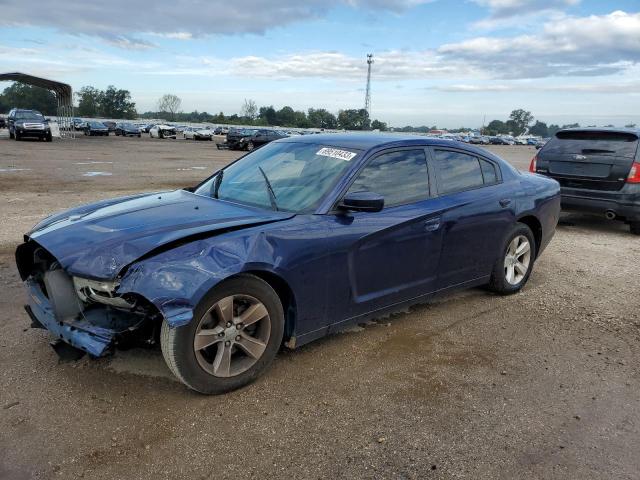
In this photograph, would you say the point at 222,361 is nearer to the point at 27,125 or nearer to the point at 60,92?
the point at 27,125

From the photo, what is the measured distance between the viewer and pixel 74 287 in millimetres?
3061

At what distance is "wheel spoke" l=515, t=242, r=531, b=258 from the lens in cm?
509

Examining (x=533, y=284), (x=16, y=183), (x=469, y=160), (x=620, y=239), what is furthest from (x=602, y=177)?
(x=16, y=183)

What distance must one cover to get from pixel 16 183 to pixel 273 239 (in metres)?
11.3

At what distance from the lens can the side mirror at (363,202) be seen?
11.1ft

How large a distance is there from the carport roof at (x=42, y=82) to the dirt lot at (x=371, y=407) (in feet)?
126

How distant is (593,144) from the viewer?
7.95 m

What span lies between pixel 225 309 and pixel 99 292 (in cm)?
73

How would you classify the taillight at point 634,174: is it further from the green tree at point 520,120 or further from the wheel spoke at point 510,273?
the green tree at point 520,120

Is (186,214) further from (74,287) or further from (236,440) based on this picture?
(236,440)

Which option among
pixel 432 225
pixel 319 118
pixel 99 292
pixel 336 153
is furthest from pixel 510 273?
pixel 319 118

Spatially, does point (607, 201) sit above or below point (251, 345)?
above

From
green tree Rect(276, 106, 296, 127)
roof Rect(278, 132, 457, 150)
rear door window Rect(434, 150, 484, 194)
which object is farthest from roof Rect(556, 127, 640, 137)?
green tree Rect(276, 106, 296, 127)

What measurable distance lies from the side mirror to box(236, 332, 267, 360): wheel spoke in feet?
3.48
